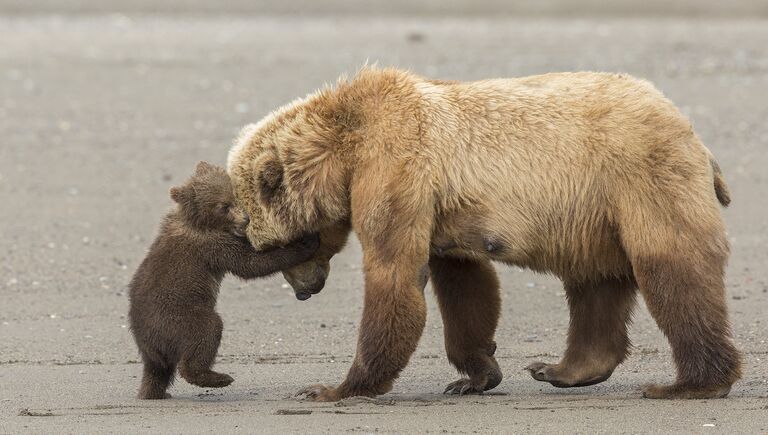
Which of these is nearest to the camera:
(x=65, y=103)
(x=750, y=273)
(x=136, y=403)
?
(x=136, y=403)

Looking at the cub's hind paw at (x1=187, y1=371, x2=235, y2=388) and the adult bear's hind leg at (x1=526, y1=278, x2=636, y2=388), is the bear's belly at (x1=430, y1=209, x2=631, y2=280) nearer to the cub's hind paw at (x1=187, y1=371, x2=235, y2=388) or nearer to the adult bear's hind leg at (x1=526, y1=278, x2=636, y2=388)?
the adult bear's hind leg at (x1=526, y1=278, x2=636, y2=388)

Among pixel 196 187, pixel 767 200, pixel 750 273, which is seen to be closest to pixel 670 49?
pixel 767 200

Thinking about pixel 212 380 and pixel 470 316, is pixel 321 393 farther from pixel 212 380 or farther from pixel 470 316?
pixel 470 316

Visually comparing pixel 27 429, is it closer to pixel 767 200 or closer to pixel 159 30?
pixel 767 200

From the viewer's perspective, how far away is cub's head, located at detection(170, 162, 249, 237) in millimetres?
8266

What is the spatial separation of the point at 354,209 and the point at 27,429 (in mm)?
1995

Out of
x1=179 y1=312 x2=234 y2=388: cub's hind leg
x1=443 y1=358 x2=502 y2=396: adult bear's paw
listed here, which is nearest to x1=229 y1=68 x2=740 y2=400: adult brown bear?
x1=179 y1=312 x2=234 y2=388: cub's hind leg

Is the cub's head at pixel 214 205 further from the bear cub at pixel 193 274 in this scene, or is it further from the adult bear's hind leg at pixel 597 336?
the adult bear's hind leg at pixel 597 336

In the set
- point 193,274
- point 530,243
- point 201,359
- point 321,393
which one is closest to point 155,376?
point 201,359

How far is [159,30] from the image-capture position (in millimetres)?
25750

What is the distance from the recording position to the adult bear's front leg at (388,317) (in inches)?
299

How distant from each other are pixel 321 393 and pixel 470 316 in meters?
1.01

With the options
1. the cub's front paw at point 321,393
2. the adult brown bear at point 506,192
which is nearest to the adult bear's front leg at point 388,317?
the adult brown bear at point 506,192

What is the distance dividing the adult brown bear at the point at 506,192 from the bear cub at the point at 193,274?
0.25 m
